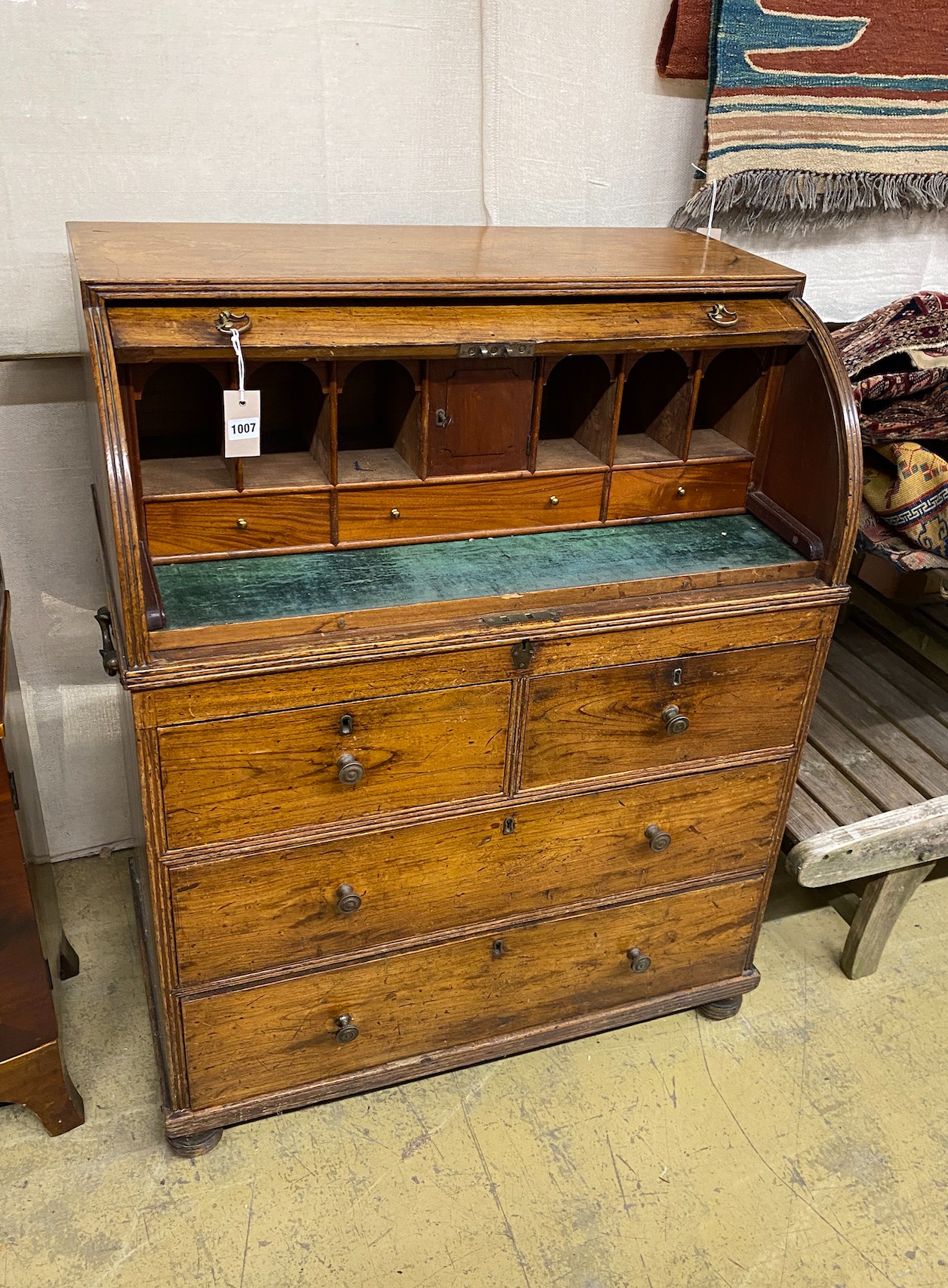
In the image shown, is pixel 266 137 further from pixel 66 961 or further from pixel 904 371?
pixel 66 961

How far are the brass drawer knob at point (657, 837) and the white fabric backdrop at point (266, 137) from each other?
52.3 inches

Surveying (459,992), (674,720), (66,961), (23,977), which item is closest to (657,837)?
(674,720)

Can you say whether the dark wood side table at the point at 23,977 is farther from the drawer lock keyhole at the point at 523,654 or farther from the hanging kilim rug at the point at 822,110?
the hanging kilim rug at the point at 822,110

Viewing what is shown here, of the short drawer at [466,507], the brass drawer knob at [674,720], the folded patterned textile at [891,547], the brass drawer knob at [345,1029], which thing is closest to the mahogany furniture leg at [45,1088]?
the brass drawer knob at [345,1029]

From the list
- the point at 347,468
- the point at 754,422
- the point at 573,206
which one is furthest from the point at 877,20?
the point at 347,468

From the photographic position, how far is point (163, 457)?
190 cm

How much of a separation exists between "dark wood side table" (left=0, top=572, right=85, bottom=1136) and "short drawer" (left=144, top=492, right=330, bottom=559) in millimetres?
390

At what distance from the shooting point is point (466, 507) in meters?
1.91

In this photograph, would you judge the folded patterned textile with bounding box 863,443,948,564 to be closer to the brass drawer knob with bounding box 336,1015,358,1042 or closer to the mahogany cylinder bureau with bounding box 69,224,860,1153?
the mahogany cylinder bureau with bounding box 69,224,860,1153

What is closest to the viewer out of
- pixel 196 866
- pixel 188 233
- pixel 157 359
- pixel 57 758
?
pixel 157 359

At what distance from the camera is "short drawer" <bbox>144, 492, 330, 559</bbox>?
1741mm

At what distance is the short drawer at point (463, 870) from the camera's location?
72.6 inches

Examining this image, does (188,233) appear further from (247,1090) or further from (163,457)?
(247,1090)

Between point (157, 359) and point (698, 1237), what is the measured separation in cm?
184
